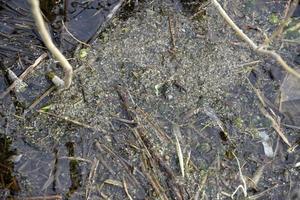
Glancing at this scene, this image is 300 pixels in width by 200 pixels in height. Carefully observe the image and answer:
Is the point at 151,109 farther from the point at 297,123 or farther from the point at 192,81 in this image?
the point at 297,123

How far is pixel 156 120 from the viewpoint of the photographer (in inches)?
76.4

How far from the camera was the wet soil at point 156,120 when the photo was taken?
5.99 feet

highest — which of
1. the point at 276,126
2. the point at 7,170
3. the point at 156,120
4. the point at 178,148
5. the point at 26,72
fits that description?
the point at 26,72

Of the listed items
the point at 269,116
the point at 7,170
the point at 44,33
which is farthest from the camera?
the point at 269,116

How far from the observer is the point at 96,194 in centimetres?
180

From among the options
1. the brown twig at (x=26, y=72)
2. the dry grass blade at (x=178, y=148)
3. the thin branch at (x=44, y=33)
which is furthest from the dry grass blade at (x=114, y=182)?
the brown twig at (x=26, y=72)

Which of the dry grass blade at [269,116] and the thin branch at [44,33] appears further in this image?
the dry grass blade at [269,116]

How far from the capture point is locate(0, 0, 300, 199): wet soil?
1.83m

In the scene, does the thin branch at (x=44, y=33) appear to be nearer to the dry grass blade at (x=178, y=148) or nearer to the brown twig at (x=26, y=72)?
the brown twig at (x=26, y=72)

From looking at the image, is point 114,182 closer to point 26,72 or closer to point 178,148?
point 178,148

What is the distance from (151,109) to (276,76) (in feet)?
2.13

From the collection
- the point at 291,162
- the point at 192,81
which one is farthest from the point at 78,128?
the point at 291,162

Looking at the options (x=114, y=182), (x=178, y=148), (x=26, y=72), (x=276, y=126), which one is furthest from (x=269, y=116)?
(x=26, y=72)

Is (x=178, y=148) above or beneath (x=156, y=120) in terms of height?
beneath
